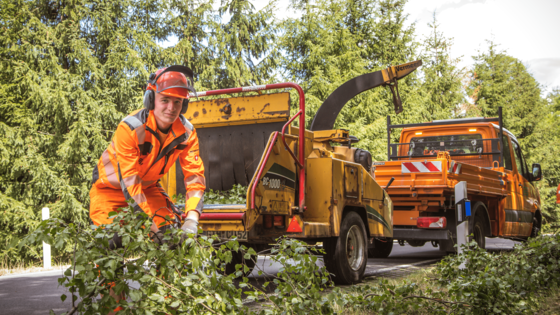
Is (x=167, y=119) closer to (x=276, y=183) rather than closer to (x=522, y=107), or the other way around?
(x=276, y=183)

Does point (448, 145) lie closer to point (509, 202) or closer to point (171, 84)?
point (509, 202)

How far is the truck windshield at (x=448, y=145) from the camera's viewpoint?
10172 millimetres

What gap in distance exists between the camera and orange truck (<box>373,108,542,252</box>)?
A: 8602mm

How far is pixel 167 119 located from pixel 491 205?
8.43 meters

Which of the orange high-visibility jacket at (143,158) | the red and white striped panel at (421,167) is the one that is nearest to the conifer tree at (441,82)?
the red and white striped panel at (421,167)

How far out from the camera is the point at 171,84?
3.30 m

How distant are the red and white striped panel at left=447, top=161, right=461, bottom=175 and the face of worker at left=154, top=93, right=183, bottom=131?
6.09 meters

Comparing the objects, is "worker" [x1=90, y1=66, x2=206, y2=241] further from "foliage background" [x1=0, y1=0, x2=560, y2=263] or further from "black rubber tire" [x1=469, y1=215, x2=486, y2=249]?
"black rubber tire" [x1=469, y1=215, x2=486, y2=249]

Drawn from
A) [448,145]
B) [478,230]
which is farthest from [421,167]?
[448,145]

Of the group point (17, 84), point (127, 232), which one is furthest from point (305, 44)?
point (127, 232)

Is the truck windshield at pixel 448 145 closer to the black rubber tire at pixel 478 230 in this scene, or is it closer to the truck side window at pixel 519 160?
the truck side window at pixel 519 160

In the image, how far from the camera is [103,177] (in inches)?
127

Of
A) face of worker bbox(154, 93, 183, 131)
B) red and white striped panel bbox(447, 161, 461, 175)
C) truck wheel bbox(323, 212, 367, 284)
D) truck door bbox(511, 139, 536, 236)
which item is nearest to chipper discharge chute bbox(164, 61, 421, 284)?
truck wheel bbox(323, 212, 367, 284)

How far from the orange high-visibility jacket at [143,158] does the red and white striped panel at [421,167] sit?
18.8 ft
